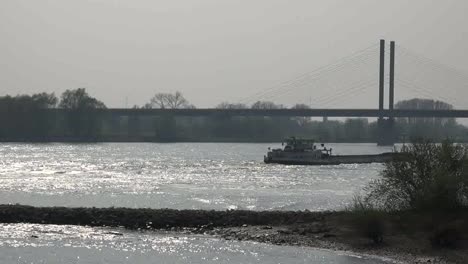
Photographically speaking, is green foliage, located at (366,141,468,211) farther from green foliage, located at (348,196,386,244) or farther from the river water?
the river water

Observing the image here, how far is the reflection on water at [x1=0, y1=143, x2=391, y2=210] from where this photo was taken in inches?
1844

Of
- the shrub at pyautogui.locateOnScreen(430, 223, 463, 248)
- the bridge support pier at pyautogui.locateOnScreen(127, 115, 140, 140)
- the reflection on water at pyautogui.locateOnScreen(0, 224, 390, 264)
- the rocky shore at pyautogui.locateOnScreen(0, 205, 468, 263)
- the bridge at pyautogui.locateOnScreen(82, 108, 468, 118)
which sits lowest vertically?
the reflection on water at pyautogui.locateOnScreen(0, 224, 390, 264)

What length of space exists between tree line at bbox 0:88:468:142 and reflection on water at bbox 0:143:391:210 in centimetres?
5668

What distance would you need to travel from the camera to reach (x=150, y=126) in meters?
187

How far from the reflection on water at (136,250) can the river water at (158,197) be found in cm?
3

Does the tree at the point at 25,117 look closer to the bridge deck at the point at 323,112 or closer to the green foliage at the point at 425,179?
the bridge deck at the point at 323,112

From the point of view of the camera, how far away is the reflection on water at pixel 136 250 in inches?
1112

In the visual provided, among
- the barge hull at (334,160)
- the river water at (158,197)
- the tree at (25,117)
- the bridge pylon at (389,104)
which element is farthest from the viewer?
the tree at (25,117)

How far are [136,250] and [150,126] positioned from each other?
6199 inches

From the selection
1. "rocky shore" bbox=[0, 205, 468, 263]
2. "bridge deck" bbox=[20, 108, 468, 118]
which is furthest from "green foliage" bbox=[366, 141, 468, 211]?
"bridge deck" bbox=[20, 108, 468, 118]

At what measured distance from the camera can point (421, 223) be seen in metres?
30.8

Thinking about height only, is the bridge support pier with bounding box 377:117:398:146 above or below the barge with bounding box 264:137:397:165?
above

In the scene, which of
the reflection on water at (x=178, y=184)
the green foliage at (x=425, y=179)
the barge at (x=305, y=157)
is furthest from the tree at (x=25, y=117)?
the green foliage at (x=425, y=179)

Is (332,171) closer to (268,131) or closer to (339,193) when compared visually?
(339,193)
